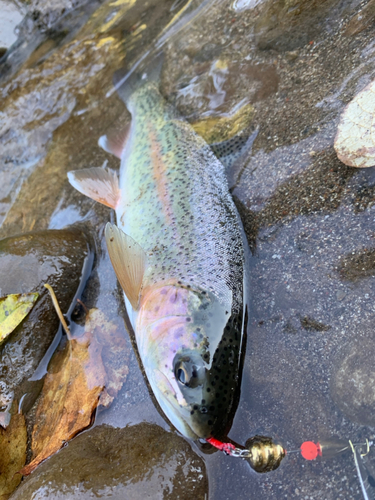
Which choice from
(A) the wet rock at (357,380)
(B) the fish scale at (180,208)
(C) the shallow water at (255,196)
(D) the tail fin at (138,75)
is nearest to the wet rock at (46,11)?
(C) the shallow water at (255,196)

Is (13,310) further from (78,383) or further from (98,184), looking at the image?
(98,184)

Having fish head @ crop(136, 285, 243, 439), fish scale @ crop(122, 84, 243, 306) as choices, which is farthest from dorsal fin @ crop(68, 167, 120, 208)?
fish head @ crop(136, 285, 243, 439)

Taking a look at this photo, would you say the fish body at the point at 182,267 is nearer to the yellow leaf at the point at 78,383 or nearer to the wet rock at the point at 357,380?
the yellow leaf at the point at 78,383

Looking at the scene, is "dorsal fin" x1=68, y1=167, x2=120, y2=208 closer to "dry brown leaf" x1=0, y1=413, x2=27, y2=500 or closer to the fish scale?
the fish scale

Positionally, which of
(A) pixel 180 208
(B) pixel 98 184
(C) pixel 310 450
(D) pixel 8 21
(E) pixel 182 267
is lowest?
(C) pixel 310 450

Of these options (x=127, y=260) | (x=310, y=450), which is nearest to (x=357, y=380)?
(x=310, y=450)
